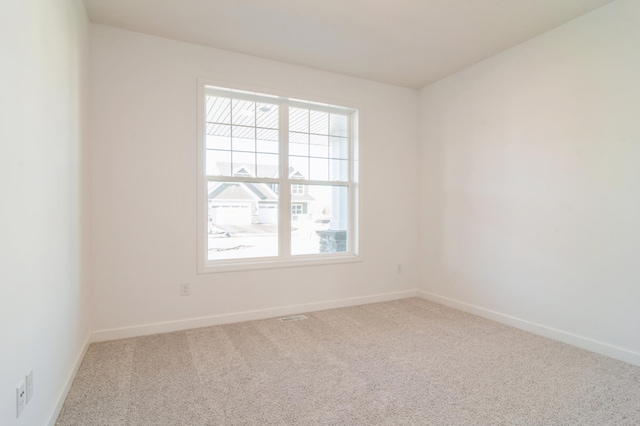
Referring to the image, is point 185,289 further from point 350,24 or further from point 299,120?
point 350,24

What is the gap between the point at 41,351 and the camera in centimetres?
166

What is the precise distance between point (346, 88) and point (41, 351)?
3635 mm

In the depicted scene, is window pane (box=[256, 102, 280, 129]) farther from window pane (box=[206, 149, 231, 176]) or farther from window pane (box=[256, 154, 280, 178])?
window pane (box=[206, 149, 231, 176])

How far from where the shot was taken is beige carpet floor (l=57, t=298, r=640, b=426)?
6.11 feet

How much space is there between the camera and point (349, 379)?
2.26 meters

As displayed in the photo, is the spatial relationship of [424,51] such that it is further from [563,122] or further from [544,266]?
[544,266]

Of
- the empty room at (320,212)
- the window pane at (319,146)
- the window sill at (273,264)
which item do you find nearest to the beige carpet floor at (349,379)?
the empty room at (320,212)

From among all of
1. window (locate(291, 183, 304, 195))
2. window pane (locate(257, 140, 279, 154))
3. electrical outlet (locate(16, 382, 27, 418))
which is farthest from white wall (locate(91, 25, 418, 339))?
electrical outlet (locate(16, 382, 27, 418))

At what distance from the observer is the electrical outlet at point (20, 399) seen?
1.36 m

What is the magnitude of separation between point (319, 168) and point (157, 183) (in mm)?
1796

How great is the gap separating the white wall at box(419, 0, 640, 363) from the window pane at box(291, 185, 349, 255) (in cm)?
121

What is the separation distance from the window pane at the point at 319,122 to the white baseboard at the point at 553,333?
252 centimetres

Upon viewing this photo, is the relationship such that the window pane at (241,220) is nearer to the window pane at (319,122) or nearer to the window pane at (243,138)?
Answer: the window pane at (243,138)

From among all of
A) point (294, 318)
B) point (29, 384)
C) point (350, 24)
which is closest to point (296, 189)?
point (294, 318)
